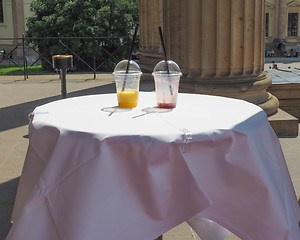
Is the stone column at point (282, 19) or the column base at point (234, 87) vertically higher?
the stone column at point (282, 19)

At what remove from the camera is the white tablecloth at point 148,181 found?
1948mm

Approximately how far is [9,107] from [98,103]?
5.27 metres

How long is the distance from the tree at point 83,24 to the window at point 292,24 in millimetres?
21036

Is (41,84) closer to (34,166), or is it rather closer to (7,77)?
(7,77)

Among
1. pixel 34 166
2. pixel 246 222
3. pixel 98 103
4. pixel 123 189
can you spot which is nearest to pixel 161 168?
Answer: pixel 123 189

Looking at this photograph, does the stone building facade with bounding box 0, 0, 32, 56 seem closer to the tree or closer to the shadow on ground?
the tree

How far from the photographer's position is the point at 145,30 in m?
12.4

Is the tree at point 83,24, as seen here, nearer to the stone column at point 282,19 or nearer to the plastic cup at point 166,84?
the stone column at point 282,19

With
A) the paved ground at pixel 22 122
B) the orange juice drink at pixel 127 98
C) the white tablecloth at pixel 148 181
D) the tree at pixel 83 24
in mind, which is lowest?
the paved ground at pixel 22 122

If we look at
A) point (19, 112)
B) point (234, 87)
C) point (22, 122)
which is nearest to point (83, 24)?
point (19, 112)

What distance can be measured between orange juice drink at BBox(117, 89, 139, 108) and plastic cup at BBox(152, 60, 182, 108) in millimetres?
129

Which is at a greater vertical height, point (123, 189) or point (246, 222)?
point (123, 189)

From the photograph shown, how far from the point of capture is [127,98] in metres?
2.59

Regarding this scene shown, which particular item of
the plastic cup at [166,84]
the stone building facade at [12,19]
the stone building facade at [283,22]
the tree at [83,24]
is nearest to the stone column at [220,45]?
the plastic cup at [166,84]
